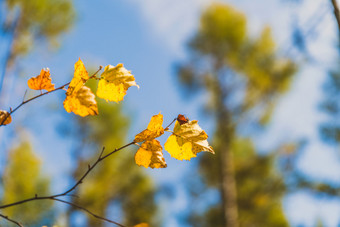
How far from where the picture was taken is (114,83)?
529 mm

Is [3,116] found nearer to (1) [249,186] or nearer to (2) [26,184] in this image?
(2) [26,184]

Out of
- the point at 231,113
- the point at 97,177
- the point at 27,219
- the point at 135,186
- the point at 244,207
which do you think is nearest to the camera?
the point at 27,219

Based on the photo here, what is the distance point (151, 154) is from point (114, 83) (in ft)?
0.46

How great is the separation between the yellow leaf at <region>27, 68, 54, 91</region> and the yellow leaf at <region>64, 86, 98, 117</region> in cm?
6

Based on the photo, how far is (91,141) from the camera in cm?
616

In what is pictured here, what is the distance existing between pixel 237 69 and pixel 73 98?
18.0 ft

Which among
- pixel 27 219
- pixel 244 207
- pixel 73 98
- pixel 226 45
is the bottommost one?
pixel 73 98

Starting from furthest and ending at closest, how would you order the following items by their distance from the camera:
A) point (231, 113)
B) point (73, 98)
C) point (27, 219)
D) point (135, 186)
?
1. point (135, 186)
2. point (231, 113)
3. point (27, 219)
4. point (73, 98)

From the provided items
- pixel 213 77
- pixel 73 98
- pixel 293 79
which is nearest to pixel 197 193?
pixel 213 77

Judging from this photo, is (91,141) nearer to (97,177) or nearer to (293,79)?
(97,177)

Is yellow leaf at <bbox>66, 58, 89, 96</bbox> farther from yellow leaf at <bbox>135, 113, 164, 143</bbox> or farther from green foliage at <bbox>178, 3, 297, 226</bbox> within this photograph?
green foliage at <bbox>178, 3, 297, 226</bbox>

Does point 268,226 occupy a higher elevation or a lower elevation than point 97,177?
lower

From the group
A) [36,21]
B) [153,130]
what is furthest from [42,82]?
[36,21]

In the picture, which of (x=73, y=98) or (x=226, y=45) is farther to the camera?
(x=226, y=45)
